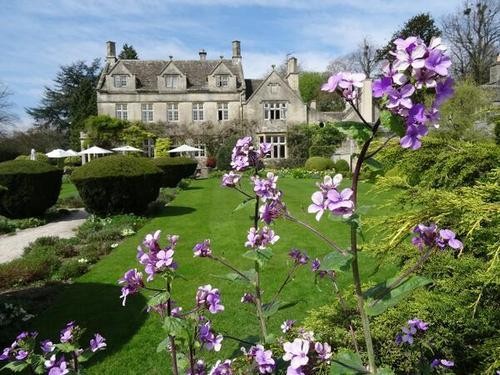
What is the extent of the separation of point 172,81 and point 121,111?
17.2 ft

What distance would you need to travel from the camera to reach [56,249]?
33.8ft

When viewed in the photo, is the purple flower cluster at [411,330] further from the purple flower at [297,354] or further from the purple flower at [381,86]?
the purple flower at [381,86]

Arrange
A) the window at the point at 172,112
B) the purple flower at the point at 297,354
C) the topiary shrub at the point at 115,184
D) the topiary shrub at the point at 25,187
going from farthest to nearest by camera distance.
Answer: the window at the point at 172,112 < the topiary shrub at the point at 25,187 < the topiary shrub at the point at 115,184 < the purple flower at the point at 297,354

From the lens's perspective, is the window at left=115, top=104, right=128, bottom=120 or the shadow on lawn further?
the window at left=115, top=104, right=128, bottom=120

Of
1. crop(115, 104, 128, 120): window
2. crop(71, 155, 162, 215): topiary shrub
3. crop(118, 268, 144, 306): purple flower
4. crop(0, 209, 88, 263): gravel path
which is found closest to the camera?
crop(118, 268, 144, 306): purple flower

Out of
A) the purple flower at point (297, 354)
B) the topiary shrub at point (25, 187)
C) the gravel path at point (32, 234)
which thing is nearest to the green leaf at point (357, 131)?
the purple flower at point (297, 354)

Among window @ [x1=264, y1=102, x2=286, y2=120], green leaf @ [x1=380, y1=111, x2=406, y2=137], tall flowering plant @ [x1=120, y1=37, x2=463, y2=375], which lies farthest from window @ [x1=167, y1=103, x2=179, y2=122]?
green leaf @ [x1=380, y1=111, x2=406, y2=137]

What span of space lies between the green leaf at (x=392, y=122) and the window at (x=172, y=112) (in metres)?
40.2

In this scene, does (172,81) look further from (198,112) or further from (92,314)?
(92,314)

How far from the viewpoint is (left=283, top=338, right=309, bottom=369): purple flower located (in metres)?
1.63

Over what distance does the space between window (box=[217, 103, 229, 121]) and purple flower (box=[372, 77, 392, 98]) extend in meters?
40.0

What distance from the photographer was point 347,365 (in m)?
1.72

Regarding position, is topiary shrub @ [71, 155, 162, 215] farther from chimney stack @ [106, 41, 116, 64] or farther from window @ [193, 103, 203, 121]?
chimney stack @ [106, 41, 116, 64]

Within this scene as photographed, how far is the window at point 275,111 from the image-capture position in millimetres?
40438
